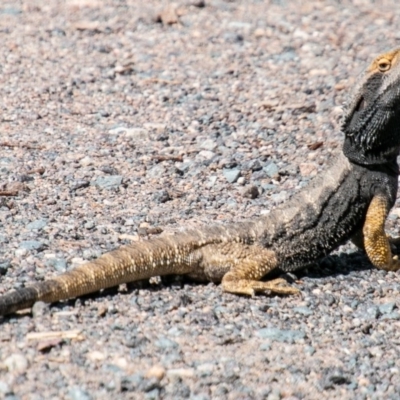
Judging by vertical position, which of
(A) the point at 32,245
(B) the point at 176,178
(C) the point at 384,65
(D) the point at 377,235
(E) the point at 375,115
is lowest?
(B) the point at 176,178

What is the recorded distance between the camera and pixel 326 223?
7.66 metres

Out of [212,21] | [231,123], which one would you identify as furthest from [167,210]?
[212,21]

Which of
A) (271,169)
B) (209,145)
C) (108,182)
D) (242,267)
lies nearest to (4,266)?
(242,267)

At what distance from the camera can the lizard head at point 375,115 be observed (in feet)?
24.2

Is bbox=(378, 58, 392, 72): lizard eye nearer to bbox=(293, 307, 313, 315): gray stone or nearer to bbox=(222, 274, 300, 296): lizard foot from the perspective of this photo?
bbox=(222, 274, 300, 296): lizard foot

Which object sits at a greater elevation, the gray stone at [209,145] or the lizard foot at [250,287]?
the gray stone at [209,145]

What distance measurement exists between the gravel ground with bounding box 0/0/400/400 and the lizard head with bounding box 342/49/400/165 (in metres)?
1.00

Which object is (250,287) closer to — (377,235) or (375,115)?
(377,235)

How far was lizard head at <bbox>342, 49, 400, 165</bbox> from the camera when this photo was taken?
7379 mm

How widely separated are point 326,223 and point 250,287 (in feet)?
3.18

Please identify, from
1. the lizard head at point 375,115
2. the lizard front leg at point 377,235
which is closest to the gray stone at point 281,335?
the lizard front leg at point 377,235

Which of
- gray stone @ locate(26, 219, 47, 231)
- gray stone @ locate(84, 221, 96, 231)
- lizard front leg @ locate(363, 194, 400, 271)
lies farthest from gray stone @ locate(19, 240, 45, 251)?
lizard front leg @ locate(363, 194, 400, 271)

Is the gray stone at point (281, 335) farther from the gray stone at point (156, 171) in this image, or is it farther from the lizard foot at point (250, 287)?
the gray stone at point (156, 171)

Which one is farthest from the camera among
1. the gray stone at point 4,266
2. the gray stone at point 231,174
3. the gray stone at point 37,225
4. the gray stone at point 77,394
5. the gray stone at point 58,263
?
the gray stone at point 231,174
